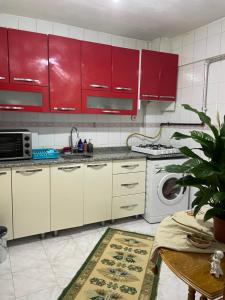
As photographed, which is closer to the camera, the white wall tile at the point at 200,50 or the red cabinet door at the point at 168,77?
the white wall tile at the point at 200,50

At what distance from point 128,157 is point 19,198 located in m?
1.25

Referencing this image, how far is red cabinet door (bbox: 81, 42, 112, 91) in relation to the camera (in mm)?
2604

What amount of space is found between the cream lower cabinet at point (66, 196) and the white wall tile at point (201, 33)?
2.11m

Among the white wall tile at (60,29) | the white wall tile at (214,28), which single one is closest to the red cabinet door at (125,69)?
the white wall tile at (60,29)

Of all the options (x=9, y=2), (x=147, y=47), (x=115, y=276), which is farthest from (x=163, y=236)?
(x=147, y=47)

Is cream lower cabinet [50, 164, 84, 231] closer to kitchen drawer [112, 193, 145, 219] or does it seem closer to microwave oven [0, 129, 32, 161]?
microwave oven [0, 129, 32, 161]

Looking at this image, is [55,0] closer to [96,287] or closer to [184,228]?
[184,228]

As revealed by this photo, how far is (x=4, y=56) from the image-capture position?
7.29 feet

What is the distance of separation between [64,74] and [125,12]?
2.99ft

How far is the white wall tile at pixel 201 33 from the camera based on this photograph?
9.02ft

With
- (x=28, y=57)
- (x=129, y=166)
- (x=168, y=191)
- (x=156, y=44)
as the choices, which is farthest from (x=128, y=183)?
(x=156, y=44)

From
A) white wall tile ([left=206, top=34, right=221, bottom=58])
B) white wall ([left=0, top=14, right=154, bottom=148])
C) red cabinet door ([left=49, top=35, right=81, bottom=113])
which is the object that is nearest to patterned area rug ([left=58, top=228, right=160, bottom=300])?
white wall ([left=0, top=14, right=154, bottom=148])

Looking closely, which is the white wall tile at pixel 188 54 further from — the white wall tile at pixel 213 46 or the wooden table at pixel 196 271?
the wooden table at pixel 196 271

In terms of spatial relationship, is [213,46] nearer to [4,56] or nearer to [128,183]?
[128,183]
